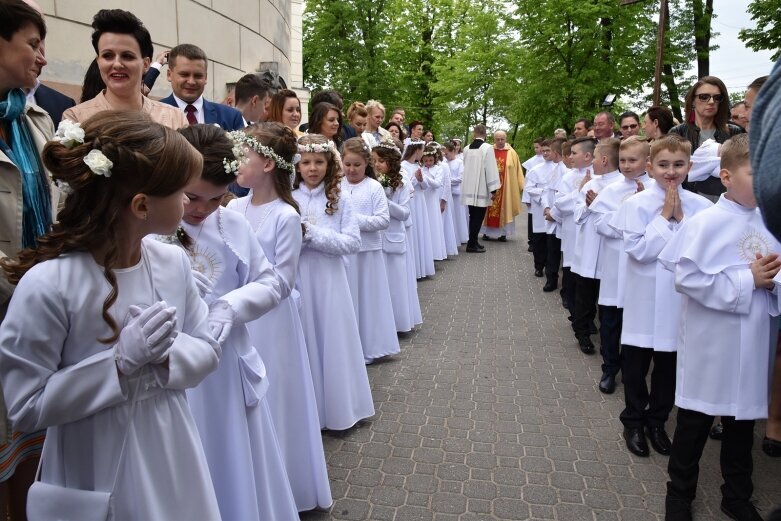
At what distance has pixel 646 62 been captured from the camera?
18.8 metres

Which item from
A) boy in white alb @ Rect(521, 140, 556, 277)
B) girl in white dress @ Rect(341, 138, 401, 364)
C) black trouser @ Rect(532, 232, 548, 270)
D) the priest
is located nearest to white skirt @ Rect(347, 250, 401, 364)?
girl in white dress @ Rect(341, 138, 401, 364)

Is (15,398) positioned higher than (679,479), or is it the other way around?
(15,398)

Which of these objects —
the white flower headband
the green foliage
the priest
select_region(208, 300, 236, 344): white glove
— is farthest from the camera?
the green foliage

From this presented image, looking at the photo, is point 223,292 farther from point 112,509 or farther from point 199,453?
point 112,509

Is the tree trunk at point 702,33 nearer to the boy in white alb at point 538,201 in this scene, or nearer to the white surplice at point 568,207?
the boy in white alb at point 538,201

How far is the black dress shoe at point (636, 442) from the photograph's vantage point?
→ 4.27 meters

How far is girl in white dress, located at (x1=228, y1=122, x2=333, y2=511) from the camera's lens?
3414 millimetres

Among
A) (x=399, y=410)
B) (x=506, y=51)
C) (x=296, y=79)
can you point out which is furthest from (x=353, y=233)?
(x=506, y=51)

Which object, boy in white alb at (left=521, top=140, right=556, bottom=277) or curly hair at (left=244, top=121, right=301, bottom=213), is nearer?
curly hair at (left=244, top=121, right=301, bottom=213)

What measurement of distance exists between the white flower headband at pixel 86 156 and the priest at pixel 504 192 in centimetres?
1318

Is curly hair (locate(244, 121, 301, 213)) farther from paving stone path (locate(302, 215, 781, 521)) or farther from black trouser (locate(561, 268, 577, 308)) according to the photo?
black trouser (locate(561, 268, 577, 308))

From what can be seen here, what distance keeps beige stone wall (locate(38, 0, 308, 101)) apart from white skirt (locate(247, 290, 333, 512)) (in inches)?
126

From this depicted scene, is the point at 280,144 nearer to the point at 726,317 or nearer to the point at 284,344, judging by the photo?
the point at 284,344

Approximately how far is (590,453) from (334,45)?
2445 centimetres
